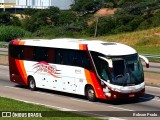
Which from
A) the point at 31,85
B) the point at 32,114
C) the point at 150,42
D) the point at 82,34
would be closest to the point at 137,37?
the point at 150,42

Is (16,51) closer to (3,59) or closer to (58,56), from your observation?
(58,56)

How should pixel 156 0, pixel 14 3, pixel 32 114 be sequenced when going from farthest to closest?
pixel 14 3 < pixel 156 0 < pixel 32 114

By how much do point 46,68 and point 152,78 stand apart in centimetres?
658

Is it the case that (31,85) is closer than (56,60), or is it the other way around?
(56,60)

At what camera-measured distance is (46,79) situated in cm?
2352

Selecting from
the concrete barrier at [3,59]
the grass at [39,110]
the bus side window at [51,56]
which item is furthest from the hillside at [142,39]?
the grass at [39,110]

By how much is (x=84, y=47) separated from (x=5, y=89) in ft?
17.5

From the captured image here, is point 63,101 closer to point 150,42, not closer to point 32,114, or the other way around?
point 32,114

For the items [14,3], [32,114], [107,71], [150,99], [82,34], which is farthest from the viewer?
[14,3]

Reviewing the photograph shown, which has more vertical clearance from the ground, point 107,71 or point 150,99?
point 107,71

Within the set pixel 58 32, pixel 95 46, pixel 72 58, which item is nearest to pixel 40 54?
pixel 72 58

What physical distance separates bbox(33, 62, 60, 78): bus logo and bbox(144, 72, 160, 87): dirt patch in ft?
21.1

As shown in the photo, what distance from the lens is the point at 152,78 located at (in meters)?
26.9

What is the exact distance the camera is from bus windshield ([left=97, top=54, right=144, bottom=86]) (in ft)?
65.4
